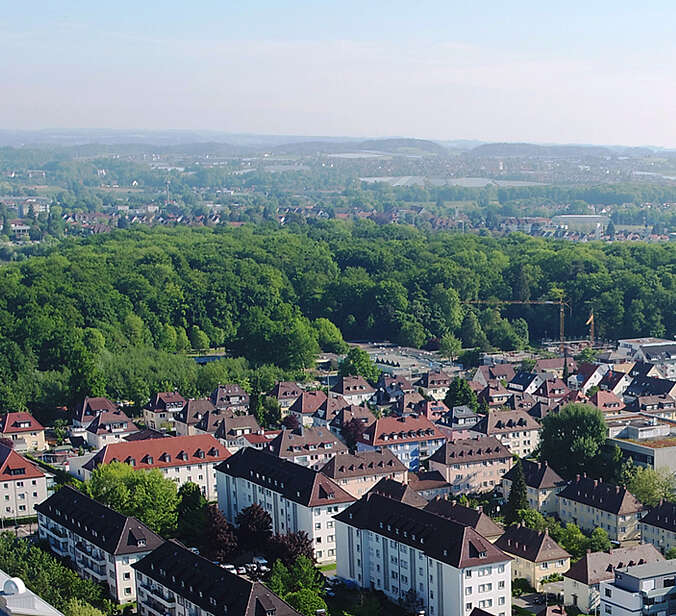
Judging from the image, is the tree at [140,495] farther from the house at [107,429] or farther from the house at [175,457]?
the house at [107,429]

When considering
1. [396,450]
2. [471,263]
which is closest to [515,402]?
[396,450]

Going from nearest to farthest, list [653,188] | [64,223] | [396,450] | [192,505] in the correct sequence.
Result: [192,505] → [396,450] → [64,223] → [653,188]

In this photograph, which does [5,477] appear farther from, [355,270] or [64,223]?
[64,223]

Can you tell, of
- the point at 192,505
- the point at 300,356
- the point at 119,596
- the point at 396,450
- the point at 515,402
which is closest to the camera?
the point at 119,596

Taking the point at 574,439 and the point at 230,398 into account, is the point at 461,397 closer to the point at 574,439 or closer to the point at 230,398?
the point at 230,398

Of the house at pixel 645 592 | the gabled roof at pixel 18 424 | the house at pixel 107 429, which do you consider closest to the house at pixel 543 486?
the house at pixel 645 592

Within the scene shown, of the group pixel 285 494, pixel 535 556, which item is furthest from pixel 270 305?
pixel 535 556

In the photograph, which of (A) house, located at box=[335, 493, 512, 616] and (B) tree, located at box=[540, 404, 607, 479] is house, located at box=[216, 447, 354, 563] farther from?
(B) tree, located at box=[540, 404, 607, 479]
